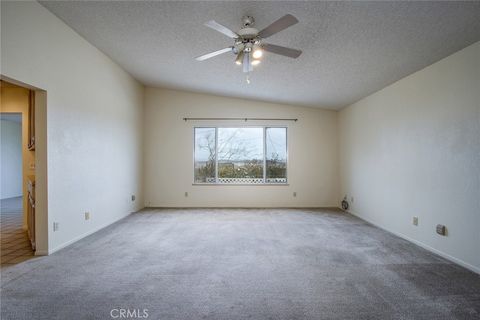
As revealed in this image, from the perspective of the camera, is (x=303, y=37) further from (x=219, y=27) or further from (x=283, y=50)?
(x=219, y=27)

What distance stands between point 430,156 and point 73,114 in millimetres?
4899

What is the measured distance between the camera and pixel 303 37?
303 centimetres

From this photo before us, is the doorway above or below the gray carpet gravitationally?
above

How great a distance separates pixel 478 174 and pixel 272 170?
13.8 ft

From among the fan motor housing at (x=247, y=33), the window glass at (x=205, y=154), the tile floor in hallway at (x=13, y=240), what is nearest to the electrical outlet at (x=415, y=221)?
the fan motor housing at (x=247, y=33)

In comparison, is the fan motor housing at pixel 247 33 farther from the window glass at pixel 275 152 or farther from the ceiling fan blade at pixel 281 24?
the window glass at pixel 275 152

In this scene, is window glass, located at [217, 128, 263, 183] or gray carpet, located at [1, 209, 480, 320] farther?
window glass, located at [217, 128, 263, 183]

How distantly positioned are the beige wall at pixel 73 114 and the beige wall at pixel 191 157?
3.42ft

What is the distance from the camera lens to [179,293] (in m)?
2.26

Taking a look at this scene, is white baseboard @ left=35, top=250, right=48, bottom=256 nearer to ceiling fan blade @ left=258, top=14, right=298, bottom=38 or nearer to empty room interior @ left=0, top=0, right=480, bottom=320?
empty room interior @ left=0, top=0, right=480, bottom=320

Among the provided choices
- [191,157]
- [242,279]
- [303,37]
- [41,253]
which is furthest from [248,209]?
[303,37]

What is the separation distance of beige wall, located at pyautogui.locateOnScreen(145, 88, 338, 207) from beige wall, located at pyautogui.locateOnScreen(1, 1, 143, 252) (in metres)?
1.04

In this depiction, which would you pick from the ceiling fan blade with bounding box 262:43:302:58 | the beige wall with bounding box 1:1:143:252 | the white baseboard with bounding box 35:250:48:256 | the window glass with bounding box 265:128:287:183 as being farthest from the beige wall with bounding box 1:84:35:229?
the window glass with bounding box 265:128:287:183

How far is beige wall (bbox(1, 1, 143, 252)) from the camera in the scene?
2.85m
